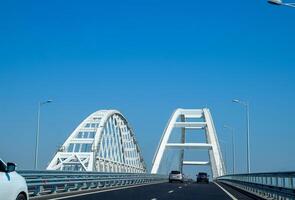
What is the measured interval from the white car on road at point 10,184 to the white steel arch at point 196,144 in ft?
220

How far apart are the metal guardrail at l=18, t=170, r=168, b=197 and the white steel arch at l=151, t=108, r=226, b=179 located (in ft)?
144

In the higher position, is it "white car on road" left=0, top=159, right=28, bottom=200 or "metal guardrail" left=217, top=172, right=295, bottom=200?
"white car on road" left=0, top=159, right=28, bottom=200

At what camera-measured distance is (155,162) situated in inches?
3189

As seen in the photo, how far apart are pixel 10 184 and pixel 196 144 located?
243 ft

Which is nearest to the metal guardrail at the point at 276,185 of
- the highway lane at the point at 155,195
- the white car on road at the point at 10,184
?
the highway lane at the point at 155,195

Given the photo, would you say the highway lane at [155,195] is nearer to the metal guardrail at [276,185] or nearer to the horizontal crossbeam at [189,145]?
the metal guardrail at [276,185]

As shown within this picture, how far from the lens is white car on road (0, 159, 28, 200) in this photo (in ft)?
34.6

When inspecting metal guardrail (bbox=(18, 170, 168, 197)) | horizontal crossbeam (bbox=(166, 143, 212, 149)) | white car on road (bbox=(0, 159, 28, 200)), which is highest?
horizontal crossbeam (bbox=(166, 143, 212, 149))

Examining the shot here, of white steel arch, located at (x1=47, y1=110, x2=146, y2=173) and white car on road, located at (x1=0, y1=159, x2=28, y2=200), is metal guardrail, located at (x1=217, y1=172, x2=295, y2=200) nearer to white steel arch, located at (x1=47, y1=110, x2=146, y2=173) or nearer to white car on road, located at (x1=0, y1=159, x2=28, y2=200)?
white car on road, located at (x1=0, y1=159, x2=28, y2=200)

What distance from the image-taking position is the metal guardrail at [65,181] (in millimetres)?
19750

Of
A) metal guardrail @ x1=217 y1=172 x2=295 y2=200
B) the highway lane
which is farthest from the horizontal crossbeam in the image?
metal guardrail @ x1=217 y1=172 x2=295 y2=200

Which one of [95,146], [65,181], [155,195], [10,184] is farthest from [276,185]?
[95,146]

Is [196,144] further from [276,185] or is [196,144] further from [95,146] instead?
[276,185]

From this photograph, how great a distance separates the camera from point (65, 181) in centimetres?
2347
